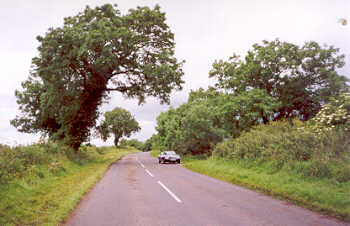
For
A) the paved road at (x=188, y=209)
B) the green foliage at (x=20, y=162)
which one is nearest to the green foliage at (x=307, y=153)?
the paved road at (x=188, y=209)

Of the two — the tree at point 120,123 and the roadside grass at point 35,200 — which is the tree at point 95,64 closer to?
the roadside grass at point 35,200

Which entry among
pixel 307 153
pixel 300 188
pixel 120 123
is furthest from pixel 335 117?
pixel 120 123

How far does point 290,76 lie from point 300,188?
2879 centimetres

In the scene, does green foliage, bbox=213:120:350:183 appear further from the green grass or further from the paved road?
the paved road

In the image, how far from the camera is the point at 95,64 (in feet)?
77.6

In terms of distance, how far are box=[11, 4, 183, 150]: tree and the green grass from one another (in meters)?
14.9

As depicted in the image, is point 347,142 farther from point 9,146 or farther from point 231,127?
point 231,127

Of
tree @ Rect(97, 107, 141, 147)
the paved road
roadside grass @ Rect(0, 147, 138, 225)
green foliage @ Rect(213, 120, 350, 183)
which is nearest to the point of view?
the paved road

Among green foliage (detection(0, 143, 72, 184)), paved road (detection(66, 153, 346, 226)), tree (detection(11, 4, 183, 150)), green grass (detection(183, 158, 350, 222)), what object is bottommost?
paved road (detection(66, 153, 346, 226))

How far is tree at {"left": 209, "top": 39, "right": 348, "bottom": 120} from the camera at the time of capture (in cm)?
3269

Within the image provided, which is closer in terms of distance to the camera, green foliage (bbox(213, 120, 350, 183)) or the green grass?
the green grass

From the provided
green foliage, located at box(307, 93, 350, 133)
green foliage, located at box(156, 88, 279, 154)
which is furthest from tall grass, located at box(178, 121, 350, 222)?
green foliage, located at box(156, 88, 279, 154)

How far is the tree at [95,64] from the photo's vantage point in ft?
76.6

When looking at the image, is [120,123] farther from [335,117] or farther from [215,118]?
[335,117]
